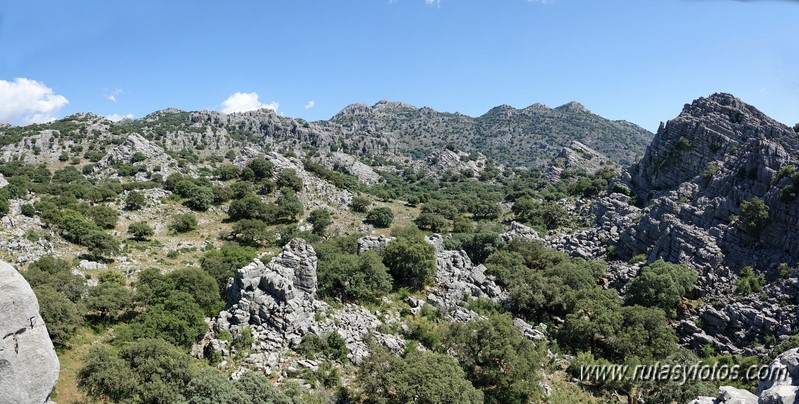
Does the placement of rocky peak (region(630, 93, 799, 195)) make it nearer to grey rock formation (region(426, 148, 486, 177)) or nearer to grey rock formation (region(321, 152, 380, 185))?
grey rock formation (region(426, 148, 486, 177))

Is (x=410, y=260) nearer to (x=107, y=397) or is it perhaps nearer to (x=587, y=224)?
(x=107, y=397)

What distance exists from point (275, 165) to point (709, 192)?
2714 inches

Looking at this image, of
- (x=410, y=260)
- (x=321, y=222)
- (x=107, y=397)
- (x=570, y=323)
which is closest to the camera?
(x=107, y=397)

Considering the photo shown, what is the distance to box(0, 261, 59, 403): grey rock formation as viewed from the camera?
1224 cm

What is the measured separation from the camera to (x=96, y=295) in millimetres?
29953

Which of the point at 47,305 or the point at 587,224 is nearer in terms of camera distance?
the point at 47,305

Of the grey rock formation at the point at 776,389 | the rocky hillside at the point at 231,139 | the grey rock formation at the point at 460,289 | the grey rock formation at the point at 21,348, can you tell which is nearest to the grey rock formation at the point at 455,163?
the rocky hillside at the point at 231,139

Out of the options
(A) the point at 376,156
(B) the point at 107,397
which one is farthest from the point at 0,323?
(A) the point at 376,156

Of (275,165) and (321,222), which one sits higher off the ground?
(275,165)

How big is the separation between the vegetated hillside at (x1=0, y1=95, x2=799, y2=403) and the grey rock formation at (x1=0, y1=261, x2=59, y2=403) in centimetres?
581

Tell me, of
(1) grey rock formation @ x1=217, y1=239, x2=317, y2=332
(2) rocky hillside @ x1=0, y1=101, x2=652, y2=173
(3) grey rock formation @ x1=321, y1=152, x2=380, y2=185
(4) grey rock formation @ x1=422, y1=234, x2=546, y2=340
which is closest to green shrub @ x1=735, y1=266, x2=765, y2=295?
(4) grey rock formation @ x1=422, y1=234, x2=546, y2=340

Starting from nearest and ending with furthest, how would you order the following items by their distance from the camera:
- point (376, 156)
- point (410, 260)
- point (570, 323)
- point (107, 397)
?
1. point (107, 397)
2. point (570, 323)
3. point (410, 260)
4. point (376, 156)

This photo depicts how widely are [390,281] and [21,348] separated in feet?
81.8

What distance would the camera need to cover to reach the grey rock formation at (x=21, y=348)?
12.2 metres
